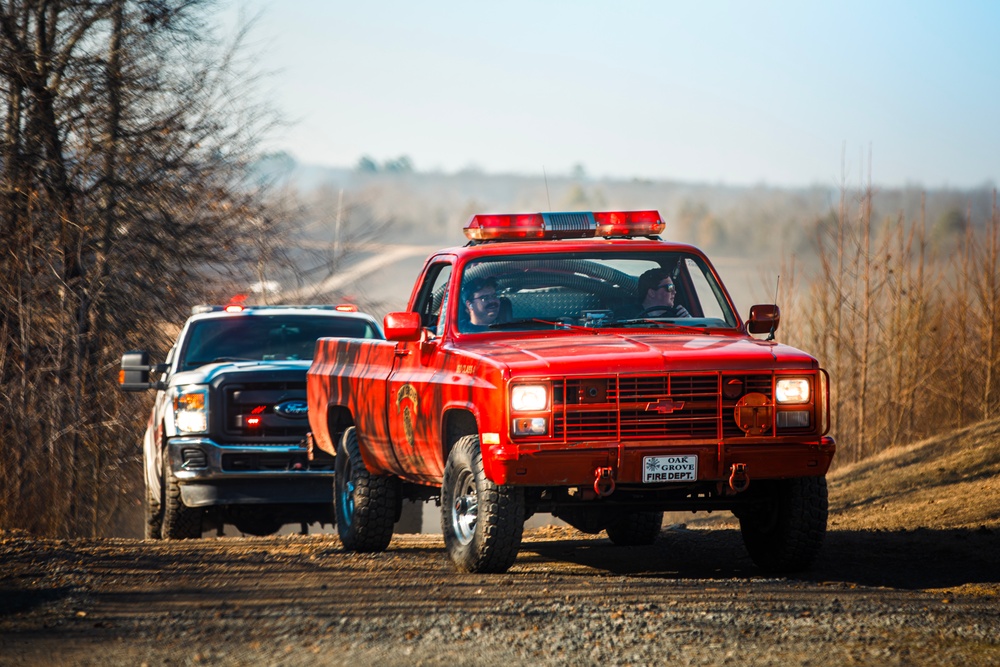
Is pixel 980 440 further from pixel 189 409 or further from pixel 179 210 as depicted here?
pixel 179 210

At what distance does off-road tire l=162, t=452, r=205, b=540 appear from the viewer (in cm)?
1251

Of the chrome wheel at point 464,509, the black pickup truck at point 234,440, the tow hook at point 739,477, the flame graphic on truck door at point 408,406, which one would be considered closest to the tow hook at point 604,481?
the tow hook at point 739,477

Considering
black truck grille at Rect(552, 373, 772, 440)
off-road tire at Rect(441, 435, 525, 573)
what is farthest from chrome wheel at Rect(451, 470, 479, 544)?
black truck grille at Rect(552, 373, 772, 440)

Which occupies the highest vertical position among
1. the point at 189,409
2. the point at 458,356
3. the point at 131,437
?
the point at 458,356

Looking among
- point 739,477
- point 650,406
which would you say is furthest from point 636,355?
point 739,477

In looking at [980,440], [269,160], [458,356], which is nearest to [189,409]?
[458,356]

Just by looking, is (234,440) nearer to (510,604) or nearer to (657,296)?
(657,296)

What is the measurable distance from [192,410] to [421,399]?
12.2ft

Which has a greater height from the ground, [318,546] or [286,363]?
[286,363]

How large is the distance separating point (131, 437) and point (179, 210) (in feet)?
11.9

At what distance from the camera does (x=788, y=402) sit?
8172mm

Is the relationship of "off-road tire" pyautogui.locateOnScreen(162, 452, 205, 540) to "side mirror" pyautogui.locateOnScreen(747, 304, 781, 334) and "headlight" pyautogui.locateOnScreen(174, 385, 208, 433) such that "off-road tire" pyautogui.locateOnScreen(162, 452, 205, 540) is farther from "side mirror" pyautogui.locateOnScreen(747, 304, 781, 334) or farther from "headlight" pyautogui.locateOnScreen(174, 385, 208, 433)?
"side mirror" pyautogui.locateOnScreen(747, 304, 781, 334)

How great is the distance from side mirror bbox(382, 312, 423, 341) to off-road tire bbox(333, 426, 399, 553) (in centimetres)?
145

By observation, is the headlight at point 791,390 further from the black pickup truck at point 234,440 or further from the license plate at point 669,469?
the black pickup truck at point 234,440
